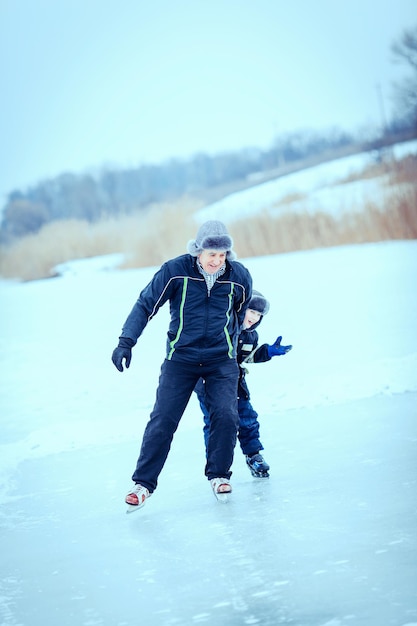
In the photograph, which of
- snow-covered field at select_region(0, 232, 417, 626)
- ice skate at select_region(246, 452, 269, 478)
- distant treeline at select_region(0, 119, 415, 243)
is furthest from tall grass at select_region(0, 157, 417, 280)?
ice skate at select_region(246, 452, 269, 478)

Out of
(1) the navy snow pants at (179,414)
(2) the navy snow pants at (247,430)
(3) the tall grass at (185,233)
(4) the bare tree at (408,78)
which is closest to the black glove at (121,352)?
(1) the navy snow pants at (179,414)

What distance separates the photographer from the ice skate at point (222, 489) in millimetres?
3264

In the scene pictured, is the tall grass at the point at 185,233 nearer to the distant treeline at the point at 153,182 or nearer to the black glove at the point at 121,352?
the distant treeline at the point at 153,182

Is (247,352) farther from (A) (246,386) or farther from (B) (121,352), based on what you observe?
(B) (121,352)

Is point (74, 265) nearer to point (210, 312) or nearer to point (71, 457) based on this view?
point (71, 457)


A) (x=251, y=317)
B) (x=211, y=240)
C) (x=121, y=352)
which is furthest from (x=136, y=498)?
(x=211, y=240)

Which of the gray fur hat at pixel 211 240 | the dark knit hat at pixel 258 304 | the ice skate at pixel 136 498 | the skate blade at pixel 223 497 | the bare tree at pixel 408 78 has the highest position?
the bare tree at pixel 408 78

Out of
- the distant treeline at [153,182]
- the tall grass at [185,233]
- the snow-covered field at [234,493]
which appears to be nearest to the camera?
the snow-covered field at [234,493]

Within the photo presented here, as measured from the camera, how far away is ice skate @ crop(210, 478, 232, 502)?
3.26 metres

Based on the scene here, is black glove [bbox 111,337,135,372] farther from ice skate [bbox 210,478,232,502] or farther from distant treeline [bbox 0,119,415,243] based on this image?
distant treeline [bbox 0,119,415,243]

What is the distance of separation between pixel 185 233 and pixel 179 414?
30.9 feet

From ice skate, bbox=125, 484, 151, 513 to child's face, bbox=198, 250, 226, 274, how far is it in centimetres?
89

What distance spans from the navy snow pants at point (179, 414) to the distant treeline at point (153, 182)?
12.4 meters

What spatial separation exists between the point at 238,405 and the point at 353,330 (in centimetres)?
356
